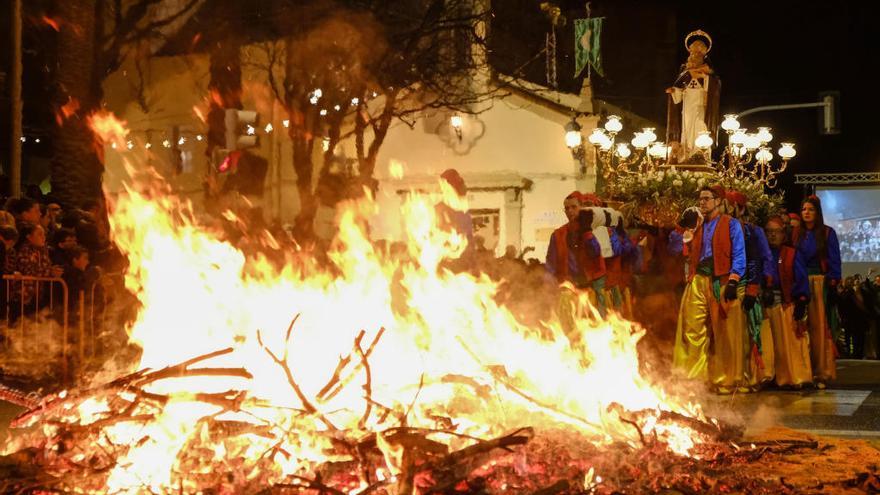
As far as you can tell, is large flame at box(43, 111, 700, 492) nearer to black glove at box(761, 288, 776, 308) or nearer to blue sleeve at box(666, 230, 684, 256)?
black glove at box(761, 288, 776, 308)

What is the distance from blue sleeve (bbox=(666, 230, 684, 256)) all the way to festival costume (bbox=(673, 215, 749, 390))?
240 cm

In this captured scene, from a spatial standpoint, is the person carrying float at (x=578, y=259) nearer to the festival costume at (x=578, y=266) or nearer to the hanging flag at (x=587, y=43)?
the festival costume at (x=578, y=266)

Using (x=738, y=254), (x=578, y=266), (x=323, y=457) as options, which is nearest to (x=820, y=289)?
(x=738, y=254)

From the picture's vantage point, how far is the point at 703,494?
4.70 m

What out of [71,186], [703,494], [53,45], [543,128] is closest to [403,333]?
[703,494]

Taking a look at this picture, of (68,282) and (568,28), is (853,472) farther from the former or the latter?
(568,28)

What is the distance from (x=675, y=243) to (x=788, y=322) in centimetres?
210

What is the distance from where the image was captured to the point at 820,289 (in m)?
10.9

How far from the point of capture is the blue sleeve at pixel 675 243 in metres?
12.0

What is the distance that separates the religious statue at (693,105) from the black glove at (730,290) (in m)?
7.26

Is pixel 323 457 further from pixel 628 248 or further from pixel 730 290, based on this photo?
pixel 628 248

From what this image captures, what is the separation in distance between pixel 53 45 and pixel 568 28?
23575 mm

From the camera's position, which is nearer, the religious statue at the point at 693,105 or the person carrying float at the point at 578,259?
the person carrying float at the point at 578,259

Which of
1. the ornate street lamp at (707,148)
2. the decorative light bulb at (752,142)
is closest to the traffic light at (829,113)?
the ornate street lamp at (707,148)
